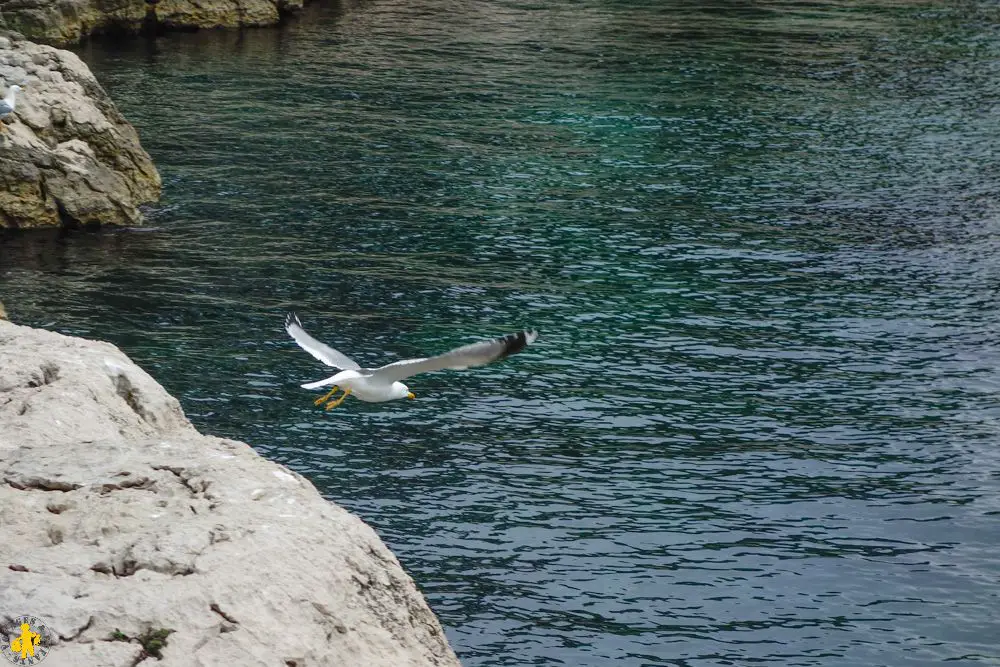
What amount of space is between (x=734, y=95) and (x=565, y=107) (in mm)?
5181

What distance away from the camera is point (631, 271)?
24328 mm

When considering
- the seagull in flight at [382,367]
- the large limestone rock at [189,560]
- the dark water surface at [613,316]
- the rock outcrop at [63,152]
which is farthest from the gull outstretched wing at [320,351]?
the rock outcrop at [63,152]

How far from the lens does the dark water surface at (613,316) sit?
14539 mm

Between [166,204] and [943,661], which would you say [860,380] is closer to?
[943,661]

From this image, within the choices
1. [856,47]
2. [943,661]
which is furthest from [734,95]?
[943,661]

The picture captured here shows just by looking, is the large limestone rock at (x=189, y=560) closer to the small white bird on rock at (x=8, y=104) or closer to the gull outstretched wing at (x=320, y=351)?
the gull outstretched wing at (x=320, y=351)

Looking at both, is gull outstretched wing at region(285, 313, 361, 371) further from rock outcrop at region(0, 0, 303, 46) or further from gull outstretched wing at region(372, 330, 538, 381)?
rock outcrop at region(0, 0, 303, 46)

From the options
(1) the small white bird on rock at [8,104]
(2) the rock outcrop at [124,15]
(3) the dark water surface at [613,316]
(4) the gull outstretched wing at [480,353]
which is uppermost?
(2) the rock outcrop at [124,15]

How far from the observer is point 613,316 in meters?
22.2

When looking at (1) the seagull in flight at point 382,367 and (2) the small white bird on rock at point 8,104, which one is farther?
(2) the small white bird on rock at point 8,104

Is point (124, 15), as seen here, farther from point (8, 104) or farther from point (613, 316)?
point (613, 316)

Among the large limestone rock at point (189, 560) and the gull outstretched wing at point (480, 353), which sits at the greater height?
the gull outstretched wing at point (480, 353)

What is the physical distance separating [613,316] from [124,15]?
2976 centimetres

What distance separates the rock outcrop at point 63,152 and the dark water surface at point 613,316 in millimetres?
834
